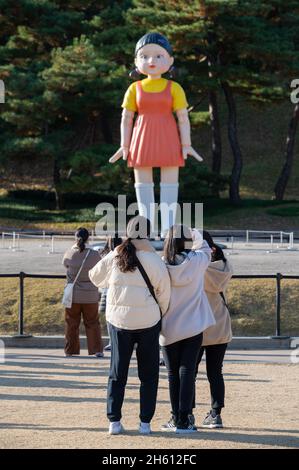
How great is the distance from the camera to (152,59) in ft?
54.4

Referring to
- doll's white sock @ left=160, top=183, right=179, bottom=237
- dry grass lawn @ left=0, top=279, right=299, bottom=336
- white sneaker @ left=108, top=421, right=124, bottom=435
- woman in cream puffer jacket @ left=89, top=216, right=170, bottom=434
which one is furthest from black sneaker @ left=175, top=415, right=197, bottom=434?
doll's white sock @ left=160, top=183, right=179, bottom=237

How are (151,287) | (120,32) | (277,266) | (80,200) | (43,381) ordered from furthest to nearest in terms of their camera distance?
(80,200)
(120,32)
(277,266)
(43,381)
(151,287)

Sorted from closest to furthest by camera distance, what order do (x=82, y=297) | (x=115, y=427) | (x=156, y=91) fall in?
(x=115, y=427), (x=82, y=297), (x=156, y=91)

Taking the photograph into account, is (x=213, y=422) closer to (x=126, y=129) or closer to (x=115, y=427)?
(x=115, y=427)

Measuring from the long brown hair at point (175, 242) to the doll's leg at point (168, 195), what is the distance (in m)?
9.81

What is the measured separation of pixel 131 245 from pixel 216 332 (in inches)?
46.8

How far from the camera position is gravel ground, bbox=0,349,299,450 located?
7426mm

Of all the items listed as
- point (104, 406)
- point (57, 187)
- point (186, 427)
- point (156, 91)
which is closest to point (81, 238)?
point (104, 406)

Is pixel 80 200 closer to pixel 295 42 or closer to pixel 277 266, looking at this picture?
pixel 295 42

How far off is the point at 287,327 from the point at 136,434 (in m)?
7.61

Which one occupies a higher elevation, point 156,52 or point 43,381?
point 156,52

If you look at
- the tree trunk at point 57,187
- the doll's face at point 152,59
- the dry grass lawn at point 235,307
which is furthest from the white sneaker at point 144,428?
the tree trunk at point 57,187

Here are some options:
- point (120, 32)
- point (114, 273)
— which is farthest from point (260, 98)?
point (114, 273)

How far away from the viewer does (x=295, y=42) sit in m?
30.7
